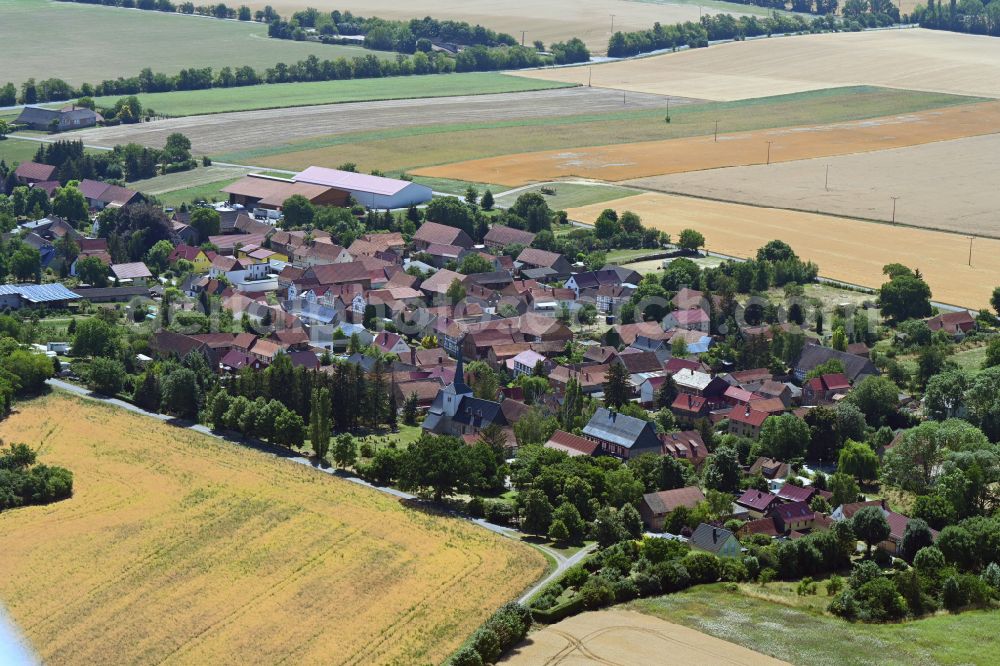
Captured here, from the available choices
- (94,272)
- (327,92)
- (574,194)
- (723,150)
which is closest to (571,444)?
(94,272)

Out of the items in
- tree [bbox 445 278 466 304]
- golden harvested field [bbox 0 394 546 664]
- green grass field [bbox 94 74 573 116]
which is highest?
green grass field [bbox 94 74 573 116]

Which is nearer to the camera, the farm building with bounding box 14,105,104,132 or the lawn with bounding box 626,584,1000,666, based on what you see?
the lawn with bounding box 626,584,1000,666

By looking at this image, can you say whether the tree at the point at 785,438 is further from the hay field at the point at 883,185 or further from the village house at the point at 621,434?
the hay field at the point at 883,185

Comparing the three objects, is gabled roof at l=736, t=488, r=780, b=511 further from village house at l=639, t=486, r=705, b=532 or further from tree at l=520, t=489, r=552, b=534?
tree at l=520, t=489, r=552, b=534

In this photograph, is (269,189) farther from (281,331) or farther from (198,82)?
(198,82)

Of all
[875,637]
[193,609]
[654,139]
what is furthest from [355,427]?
[654,139]

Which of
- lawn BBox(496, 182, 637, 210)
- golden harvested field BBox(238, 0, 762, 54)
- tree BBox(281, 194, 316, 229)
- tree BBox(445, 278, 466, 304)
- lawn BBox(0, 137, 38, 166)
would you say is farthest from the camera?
golden harvested field BBox(238, 0, 762, 54)

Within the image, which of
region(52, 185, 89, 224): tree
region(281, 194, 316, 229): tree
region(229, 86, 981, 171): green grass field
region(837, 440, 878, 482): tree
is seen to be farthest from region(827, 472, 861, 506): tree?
region(229, 86, 981, 171): green grass field
